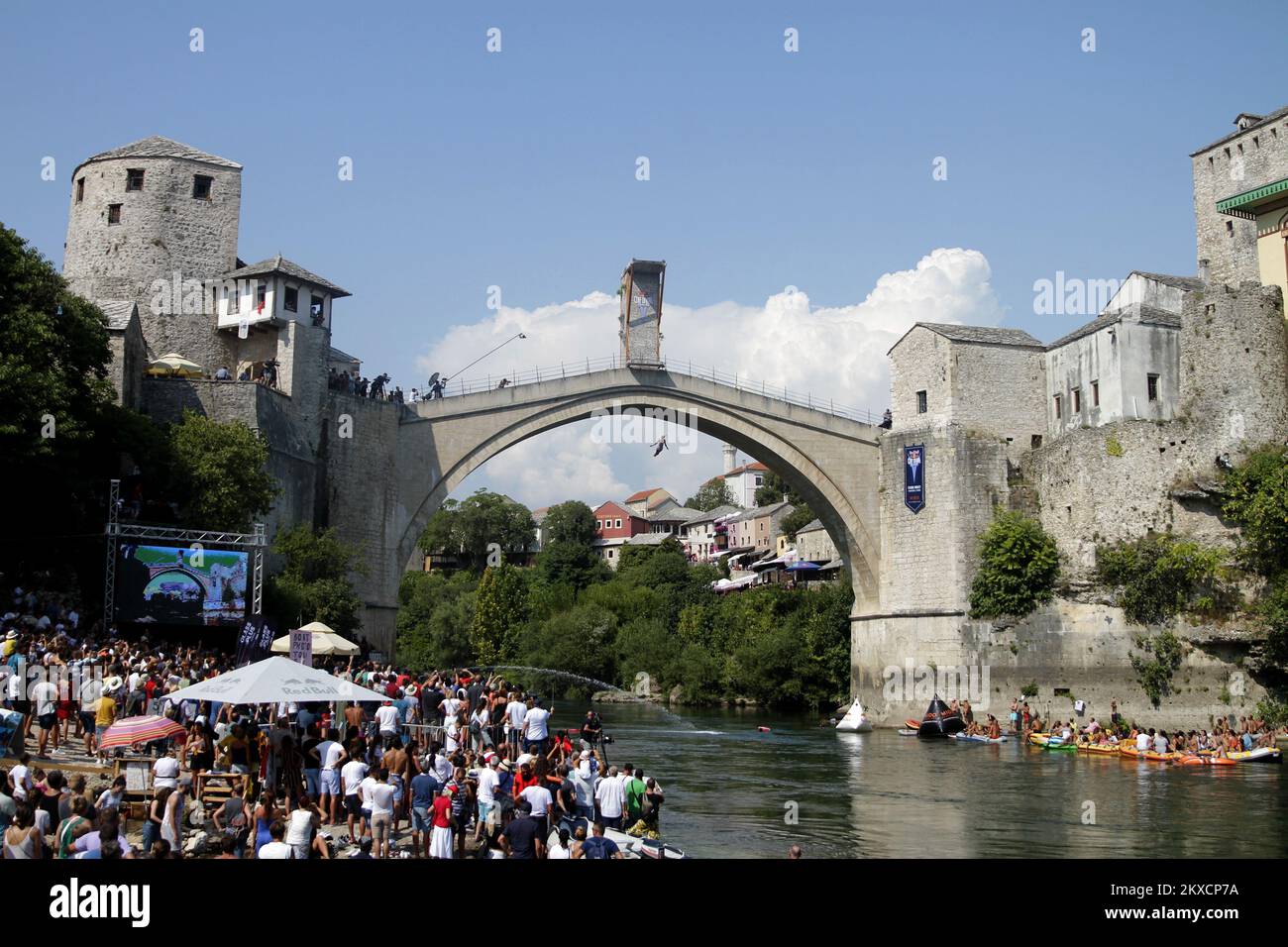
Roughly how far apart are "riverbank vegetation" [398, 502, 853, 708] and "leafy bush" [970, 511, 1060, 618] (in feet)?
32.9

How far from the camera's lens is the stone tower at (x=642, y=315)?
4469 centimetres

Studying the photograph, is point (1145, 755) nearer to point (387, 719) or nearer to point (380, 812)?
point (387, 719)

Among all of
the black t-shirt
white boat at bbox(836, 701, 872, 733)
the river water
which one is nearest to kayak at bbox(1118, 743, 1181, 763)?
the river water

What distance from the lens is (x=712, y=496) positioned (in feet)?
431

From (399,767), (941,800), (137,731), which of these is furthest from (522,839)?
(941,800)

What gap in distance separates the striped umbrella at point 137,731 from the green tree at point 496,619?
54.3 meters

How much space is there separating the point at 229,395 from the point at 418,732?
56.4ft

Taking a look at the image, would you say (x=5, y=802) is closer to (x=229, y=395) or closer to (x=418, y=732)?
(x=418, y=732)

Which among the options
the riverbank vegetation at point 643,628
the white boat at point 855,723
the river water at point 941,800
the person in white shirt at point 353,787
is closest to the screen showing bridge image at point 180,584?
the river water at point 941,800

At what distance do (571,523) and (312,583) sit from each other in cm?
6568

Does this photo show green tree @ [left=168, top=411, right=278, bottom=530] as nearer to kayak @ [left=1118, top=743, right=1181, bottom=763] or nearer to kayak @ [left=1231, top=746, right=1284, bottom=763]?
kayak @ [left=1118, top=743, right=1181, bottom=763]

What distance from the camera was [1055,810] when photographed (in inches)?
955

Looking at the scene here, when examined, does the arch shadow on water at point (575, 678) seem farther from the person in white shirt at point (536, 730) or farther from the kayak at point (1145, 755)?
the person in white shirt at point (536, 730)
